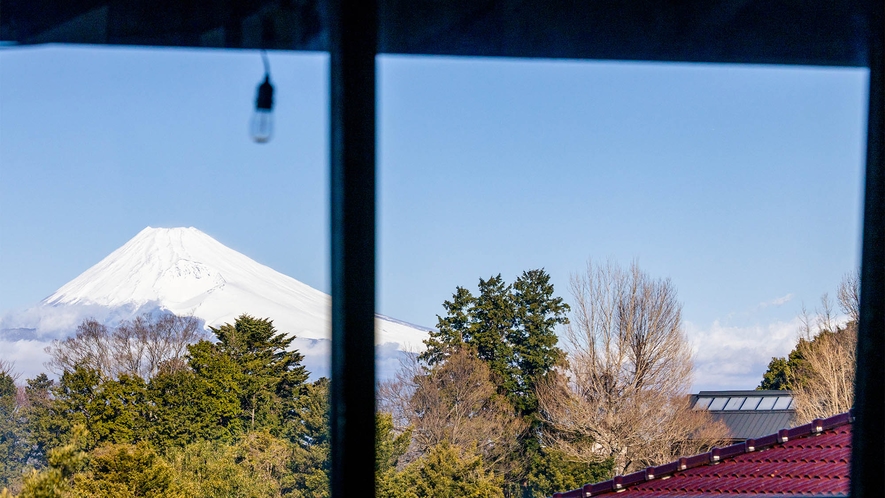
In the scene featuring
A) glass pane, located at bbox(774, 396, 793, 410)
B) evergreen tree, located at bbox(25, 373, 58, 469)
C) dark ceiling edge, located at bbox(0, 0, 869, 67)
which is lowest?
glass pane, located at bbox(774, 396, 793, 410)

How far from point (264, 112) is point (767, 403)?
1777 millimetres

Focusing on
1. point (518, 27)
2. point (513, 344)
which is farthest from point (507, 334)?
point (518, 27)

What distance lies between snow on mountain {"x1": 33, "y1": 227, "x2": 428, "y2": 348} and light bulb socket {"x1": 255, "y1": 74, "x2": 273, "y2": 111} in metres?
0.19

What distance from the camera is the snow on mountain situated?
2.63ft

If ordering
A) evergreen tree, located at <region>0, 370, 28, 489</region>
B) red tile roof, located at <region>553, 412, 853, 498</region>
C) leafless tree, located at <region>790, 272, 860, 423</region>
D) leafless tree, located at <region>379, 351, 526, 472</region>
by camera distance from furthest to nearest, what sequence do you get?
leafless tree, located at <region>379, 351, 526, 472</region>
leafless tree, located at <region>790, 272, 860, 423</region>
red tile roof, located at <region>553, 412, 853, 498</region>
evergreen tree, located at <region>0, 370, 28, 489</region>

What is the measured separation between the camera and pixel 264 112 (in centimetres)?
71

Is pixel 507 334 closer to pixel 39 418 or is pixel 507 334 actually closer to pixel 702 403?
pixel 702 403

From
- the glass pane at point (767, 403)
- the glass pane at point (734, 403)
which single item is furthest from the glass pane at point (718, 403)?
the glass pane at point (767, 403)

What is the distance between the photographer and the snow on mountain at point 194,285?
0.80m

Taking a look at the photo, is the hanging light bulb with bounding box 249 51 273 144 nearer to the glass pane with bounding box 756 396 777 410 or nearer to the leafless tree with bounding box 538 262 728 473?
the leafless tree with bounding box 538 262 728 473

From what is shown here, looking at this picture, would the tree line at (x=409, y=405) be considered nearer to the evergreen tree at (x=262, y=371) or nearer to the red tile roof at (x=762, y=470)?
the evergreen tree at (x=262, y=371)

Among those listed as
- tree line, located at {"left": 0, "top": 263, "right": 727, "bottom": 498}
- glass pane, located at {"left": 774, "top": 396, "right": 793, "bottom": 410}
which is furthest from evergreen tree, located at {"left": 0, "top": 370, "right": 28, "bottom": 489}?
glass pane, located at {"left": 774, "top": 396, "right": 793, "bottom": 410}

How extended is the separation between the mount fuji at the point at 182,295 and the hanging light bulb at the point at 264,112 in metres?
0.17

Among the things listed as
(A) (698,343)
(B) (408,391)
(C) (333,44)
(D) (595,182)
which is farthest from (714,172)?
(C) (333,44)
